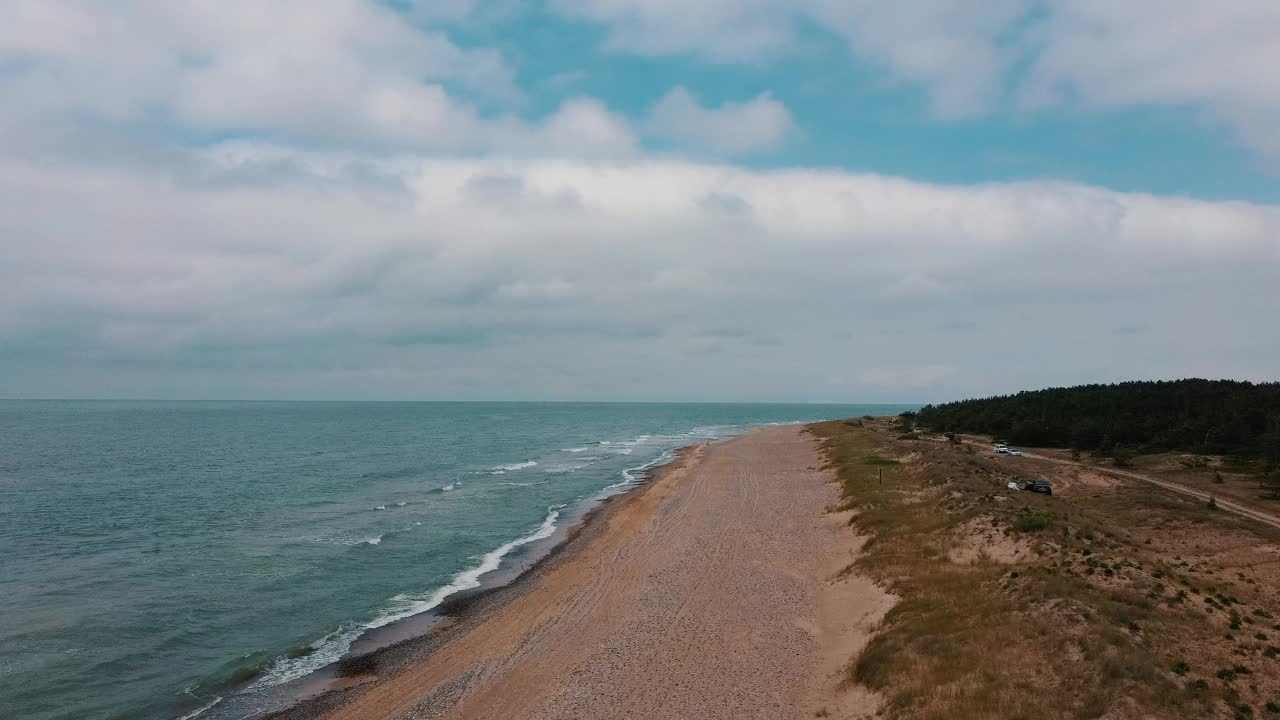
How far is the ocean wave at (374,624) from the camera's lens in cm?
2403

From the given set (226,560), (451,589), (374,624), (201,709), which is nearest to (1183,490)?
(451,589)

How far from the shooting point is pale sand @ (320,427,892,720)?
1830cm

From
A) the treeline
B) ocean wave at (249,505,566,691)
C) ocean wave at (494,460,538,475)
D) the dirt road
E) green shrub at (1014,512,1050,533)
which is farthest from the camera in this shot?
ocean wave at (494,460,538,475)

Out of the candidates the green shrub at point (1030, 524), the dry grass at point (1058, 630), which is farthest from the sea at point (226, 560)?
the green shrub at point (1030, 524)

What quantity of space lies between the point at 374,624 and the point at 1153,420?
73197 millimetres

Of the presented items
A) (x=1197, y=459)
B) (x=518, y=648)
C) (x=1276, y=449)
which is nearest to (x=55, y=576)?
(x=518, y=648)

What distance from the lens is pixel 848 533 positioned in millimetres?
34500

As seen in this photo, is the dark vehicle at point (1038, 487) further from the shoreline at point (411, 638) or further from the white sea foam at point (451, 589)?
the white sea foam at point (451, 589)

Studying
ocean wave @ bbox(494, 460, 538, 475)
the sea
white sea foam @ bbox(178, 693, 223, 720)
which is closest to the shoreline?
the sea

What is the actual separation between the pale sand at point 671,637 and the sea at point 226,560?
203 inches

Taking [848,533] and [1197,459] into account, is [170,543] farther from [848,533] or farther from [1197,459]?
[1197,459]

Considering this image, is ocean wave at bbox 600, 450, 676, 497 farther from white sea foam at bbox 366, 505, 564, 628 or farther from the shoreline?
the shoreline

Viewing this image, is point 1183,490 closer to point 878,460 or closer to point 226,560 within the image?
point 878,460

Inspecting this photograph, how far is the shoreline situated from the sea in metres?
0.66
